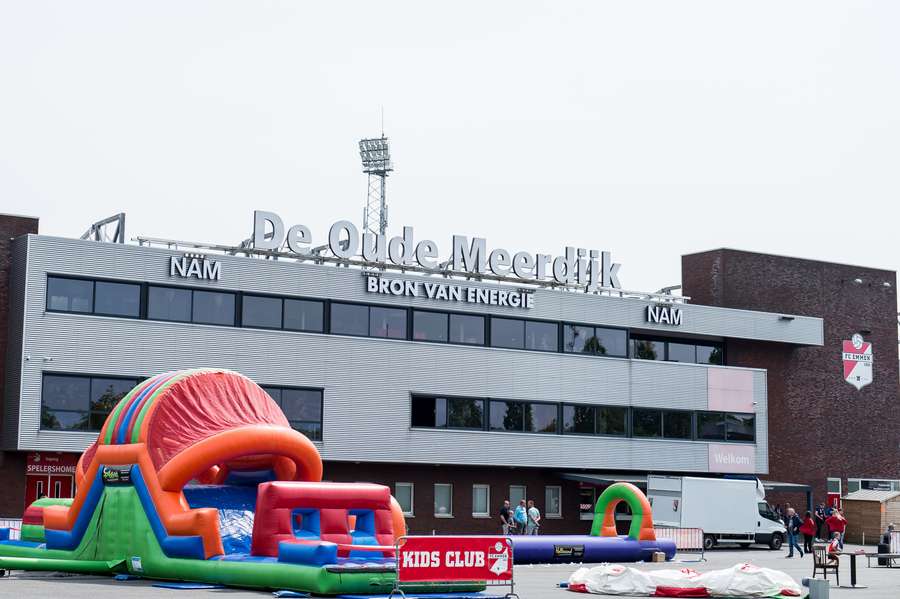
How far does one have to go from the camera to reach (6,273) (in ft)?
141

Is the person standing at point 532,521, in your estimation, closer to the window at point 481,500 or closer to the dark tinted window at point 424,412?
the window at point 481,500

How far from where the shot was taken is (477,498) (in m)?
51.8

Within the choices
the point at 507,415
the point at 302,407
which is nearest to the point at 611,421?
the point at 507,415

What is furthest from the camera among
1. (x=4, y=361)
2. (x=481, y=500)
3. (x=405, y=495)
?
(x=481, y=500)

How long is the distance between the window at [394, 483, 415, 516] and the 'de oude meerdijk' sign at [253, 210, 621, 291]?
8102 mm

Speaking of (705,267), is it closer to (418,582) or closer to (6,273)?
(6,273)

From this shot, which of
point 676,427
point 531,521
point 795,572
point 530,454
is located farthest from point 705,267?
point 795,572

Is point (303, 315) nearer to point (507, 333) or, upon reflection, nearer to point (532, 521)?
point (507, 333)

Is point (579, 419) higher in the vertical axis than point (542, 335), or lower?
lower

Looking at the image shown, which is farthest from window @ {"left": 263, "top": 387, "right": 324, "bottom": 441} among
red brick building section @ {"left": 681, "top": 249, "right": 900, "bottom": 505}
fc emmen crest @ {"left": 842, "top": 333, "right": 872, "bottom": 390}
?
fc emmen crest @ {"left": 842, "top": 333, "right": 872, "bottom": 390}

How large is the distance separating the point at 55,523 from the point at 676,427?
32.5 meters

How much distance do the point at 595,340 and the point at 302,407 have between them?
43.8ft

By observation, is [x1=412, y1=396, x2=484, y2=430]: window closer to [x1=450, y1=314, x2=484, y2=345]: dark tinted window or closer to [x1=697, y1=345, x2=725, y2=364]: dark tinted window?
[x1=450, y1=314, x2=484, y2=345]: dark tinted window

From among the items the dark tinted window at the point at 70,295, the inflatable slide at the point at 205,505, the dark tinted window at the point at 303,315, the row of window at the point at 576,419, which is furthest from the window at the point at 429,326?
the inflatable slide at the point at 205,505
